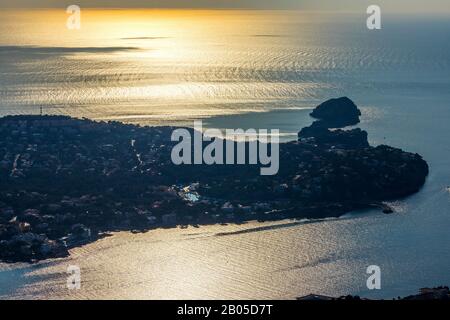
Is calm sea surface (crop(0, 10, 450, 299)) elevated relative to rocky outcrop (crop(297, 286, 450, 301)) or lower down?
elevated

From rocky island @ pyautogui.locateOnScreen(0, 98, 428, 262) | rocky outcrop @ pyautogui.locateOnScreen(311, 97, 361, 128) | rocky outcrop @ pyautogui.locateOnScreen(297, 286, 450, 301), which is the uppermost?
rocky outcrop @ pyautogui.locateOnScreen(311, 97, 361, 128)

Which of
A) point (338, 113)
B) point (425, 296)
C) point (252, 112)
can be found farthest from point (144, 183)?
point (252, 112)

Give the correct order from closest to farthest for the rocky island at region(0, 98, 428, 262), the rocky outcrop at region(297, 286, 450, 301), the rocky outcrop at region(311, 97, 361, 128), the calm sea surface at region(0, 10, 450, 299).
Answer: the rocky outcrop at region(297, 286, 450, 301) → the calm sea surface at region(0, 10, 450, 299) → the rocky island at region(0, 98, 428, 262) → the rocky outcrop at region(311, 97, 361, 128)

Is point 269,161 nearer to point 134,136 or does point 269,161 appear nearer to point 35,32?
point 134,136

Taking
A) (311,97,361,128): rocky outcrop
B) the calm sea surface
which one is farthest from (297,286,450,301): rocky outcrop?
(311,97,361,128): rocky outcrop

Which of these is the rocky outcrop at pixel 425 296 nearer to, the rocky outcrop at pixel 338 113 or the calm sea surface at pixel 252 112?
the calm sea surface at pixel 252 112

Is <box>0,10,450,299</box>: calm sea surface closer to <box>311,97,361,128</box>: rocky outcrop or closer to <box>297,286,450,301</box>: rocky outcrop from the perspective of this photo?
<box>311,97,361,128</box>: rocky outcrop

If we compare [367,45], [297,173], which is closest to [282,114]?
[297,173]
